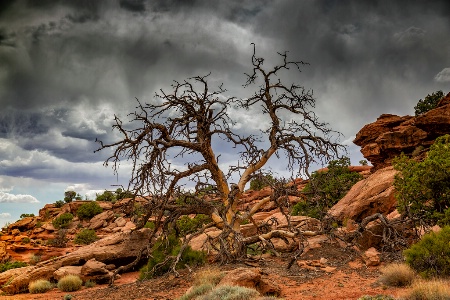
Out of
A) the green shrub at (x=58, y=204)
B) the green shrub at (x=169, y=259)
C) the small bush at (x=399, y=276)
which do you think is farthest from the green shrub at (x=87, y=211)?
the small bush at (x=399, y=276)

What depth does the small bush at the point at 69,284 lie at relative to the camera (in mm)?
14414

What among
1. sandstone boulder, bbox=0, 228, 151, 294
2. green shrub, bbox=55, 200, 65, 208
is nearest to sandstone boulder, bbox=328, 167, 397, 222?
sandstone boulder, bbox=0, 228, 151, 294

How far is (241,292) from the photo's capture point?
682 cm

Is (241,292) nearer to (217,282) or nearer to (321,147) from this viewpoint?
(217,282)

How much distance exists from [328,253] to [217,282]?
7.28 metres

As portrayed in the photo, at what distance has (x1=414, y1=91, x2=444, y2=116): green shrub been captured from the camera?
36.5m

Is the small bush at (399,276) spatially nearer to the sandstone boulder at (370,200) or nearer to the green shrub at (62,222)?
the sandstone boulder at (370,200)

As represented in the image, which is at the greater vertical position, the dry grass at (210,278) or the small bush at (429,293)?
the dry grass at (210,278)

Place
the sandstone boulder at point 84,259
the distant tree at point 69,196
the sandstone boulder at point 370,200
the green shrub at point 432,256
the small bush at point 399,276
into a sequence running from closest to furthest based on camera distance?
1. the small bush at point 399,276
2. the green shrub at point 432,256
3. the sandstone boulder at point 84,259
4. the sandstone boulder at point 370,200
5. the distant tree at point 69,196

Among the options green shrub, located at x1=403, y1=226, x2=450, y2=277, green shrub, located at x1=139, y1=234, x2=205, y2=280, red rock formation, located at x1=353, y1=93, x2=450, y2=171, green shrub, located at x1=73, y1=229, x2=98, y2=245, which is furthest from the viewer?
green shrub, located at x1=73, y1=229, x2=98, y2=245

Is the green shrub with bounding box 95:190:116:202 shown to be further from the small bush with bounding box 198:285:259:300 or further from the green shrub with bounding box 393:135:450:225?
the small bush with bounding box 198:285:259:300

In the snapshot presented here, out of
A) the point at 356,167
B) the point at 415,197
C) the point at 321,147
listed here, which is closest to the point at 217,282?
the point at 321,147

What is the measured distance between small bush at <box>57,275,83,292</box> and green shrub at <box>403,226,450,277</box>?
1299 cm

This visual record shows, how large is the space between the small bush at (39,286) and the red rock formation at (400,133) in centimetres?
2865
